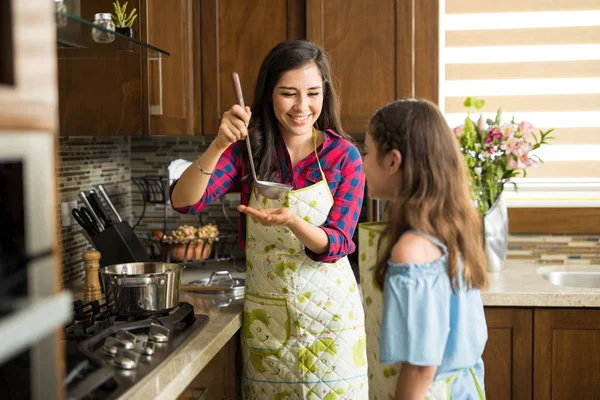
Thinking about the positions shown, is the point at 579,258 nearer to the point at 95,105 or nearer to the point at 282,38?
the point at 282,38

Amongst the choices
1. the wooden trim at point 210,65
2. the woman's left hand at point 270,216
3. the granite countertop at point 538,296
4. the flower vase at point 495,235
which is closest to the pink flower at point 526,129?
the flower vase at point 495,235

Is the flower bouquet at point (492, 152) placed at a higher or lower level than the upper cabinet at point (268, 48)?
lower

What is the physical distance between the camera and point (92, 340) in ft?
4.83

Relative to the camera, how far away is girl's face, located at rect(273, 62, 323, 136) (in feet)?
6.17

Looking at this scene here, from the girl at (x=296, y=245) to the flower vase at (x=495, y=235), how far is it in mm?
786

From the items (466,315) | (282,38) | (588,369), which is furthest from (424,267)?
(282,38)

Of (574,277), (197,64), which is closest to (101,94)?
(197,64)

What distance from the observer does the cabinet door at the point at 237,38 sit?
2.56 metres

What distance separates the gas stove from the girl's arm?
1.59ft

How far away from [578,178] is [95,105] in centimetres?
186

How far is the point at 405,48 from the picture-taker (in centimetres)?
250

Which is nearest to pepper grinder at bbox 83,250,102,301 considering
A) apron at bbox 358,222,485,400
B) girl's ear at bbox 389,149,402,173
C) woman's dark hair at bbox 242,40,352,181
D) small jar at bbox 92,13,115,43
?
woman's dark hair at bbox 242,40,352,181

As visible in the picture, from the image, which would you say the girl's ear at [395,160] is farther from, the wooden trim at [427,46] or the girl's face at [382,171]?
the wooden trim at [427,46]

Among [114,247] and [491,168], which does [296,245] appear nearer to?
[114,247]
